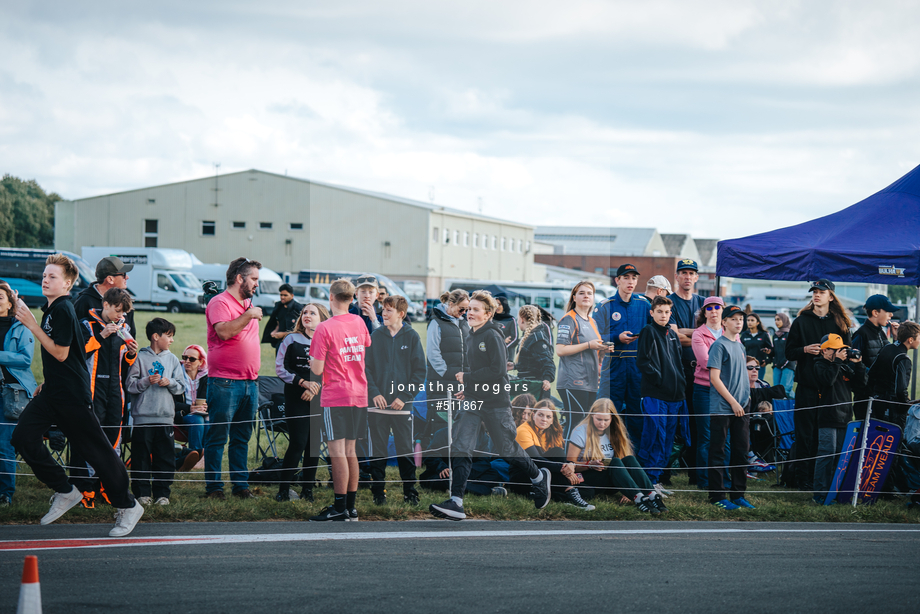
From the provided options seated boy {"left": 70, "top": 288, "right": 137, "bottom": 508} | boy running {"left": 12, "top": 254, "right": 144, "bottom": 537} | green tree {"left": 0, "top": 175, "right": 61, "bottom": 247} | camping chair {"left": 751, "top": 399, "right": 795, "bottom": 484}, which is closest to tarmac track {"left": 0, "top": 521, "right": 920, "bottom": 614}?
boy running {"left": 12, "top": 254, "right": 144, "bottom": 537}

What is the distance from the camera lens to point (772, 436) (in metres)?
9.06

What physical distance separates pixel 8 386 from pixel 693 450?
665cm

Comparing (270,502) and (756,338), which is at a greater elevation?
(756,338)

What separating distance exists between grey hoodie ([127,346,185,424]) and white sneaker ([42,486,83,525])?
91 centimetres

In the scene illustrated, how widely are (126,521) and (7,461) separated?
157 cm

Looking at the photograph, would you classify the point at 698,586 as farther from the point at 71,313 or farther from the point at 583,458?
the point at 71,313

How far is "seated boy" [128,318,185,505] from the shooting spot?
6578mm

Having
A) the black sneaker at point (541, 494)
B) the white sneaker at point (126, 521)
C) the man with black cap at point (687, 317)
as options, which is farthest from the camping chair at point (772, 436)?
the white sneaker at point (126, 521)

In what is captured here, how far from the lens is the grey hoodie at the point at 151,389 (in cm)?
666

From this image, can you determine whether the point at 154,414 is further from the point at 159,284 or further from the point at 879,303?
the point at 159,284

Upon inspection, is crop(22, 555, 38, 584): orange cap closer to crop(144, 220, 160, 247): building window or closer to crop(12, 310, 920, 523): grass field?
crop(12, 310, 920, 523): grass field

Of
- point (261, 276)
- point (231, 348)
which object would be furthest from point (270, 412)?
point (261, 276)

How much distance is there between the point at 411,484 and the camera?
696 cm

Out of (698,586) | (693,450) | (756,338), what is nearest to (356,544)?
(698,586)
